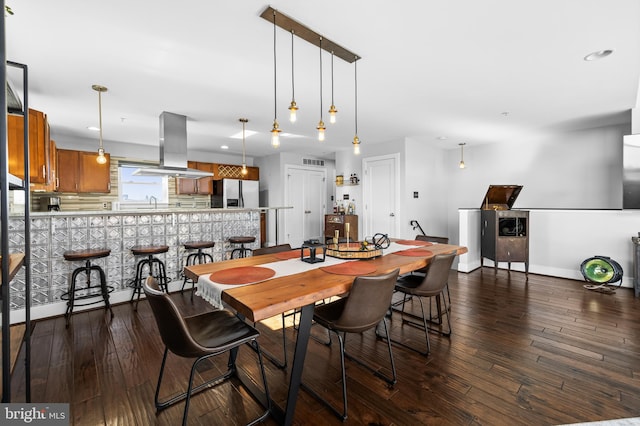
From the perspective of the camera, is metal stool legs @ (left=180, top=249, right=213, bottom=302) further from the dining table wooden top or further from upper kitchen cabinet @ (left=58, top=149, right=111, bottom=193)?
upper kitchen cabinet @ (left=58, top=149, right=111, bottom=193)

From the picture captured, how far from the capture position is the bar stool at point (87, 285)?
302cm

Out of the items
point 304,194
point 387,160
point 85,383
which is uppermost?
point 387,160

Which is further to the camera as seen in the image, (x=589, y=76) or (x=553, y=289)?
(x=553, y=289)

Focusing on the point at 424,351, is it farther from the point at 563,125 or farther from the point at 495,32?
the point at 563,125

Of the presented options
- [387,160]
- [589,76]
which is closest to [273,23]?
[589,76]

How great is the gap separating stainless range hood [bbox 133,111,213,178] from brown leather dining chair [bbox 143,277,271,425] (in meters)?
2.79

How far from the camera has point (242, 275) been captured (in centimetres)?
184

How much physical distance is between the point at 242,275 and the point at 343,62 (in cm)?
196

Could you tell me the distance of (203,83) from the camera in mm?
3033

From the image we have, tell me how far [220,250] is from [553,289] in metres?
4.65

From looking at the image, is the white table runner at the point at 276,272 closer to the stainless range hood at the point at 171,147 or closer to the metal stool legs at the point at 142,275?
the metal stool legs at the point at 142,275

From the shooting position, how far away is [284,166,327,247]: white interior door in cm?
715

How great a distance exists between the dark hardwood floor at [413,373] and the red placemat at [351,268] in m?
0.75

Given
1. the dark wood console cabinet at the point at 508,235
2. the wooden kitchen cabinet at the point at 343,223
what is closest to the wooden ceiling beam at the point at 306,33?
the dark wood console cabinet at the point at 508,235
